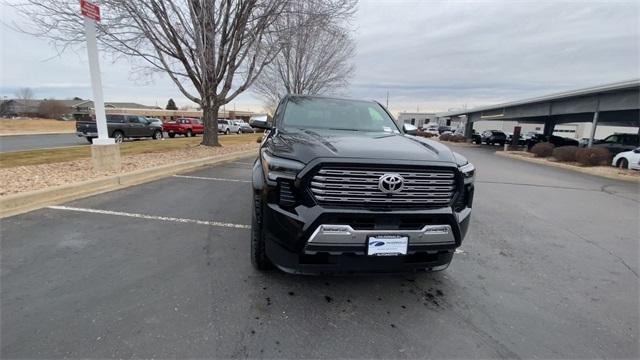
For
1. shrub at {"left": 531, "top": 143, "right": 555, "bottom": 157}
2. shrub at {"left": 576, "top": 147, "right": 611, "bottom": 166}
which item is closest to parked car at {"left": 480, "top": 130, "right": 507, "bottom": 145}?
shrub at {"left": 531, "top": 143, "right": 555, "bottom": 157}

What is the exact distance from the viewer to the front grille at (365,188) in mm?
2588

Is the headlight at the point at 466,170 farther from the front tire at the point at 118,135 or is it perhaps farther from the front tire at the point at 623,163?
the front tire at the point at 118,135

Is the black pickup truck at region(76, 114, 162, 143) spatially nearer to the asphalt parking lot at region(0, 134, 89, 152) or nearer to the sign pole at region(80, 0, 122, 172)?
the asphalt parking lot at region(0, 134, 89, 152)

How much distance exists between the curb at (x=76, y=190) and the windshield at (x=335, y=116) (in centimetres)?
428

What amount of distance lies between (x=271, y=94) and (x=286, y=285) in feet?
102

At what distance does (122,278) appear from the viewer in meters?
3.18

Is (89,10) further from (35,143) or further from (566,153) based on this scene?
(566,153)

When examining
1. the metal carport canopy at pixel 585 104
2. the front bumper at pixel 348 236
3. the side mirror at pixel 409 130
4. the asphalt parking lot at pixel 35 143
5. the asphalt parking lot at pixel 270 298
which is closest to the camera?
the asphalt parking lot at pixel 270 298

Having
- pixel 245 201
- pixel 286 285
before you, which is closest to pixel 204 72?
pixel 245 201

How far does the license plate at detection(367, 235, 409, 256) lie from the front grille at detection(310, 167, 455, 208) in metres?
0.25

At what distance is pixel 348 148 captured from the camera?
2.82 metres

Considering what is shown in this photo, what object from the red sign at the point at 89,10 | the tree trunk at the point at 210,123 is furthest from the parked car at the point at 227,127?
the red sign at the point at 89,10

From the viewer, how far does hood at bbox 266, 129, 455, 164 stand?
2676 mm

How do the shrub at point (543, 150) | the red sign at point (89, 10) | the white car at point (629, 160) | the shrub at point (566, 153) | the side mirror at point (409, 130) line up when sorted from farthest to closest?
the shrub at point (543, 150) → the shrub at point (566, 153) → the white car at point (629, 160) → the red sign at point (89, 10) → the side mirror at point (409, 130)
